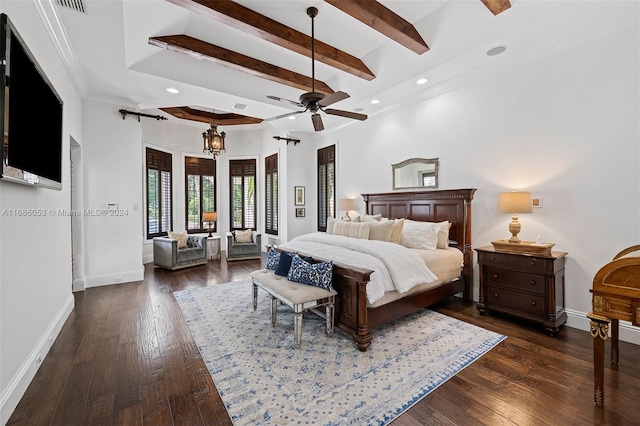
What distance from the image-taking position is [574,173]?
10.2 feet

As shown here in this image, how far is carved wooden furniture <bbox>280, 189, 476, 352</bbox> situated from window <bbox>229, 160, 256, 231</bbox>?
3990 millimetres

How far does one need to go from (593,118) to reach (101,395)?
5.14 meters

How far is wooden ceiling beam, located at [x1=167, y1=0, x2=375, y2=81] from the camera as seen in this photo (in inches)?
104

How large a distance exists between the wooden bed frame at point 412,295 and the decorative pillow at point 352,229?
104 centimetres

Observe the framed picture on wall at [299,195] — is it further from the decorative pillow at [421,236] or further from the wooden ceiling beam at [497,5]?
the wooden ceiling beam at [497,5]

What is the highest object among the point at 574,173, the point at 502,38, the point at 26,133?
the point at 502,38

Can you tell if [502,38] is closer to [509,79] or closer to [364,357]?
[509,79]

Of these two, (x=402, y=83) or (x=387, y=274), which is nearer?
(x=387, y=274)

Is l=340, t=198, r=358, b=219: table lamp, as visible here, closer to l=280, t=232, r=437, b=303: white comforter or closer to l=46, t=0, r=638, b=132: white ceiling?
l=46, t=0, r=638, b=132: white ceiling

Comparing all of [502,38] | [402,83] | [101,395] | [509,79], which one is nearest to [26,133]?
[101,395]

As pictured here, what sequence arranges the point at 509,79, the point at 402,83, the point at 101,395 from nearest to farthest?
1. the point at 101,395
2. the point at 509,79
3. the point at 402,83

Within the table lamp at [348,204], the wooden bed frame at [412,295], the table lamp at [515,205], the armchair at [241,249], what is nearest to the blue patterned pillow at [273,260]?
the wooden bed frame at [412,295]

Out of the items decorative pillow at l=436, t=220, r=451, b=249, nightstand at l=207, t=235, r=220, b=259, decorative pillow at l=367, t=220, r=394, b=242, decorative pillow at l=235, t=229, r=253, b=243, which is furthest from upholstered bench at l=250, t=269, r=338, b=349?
nightstand at l=207, t=235, r=220, b=259

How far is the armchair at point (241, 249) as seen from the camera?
670cm
